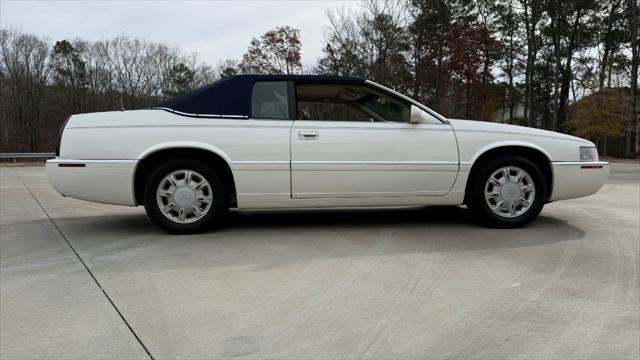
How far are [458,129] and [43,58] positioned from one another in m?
45.5

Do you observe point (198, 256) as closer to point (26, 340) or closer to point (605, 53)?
point (26, 340)

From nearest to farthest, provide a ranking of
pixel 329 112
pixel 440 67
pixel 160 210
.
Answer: pixel 160 210
pixel 329 112
pixel 440 67

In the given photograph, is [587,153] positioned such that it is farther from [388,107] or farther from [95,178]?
[95,178]

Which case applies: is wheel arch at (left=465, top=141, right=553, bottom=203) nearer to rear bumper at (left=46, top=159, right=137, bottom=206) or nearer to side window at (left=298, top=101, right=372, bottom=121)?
side window at (left=298, top=101, right=372, bottom=121)

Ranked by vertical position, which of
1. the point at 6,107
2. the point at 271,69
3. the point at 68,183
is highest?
the point at 271,69

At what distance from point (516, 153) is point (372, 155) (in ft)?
5.10

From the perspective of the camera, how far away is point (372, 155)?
459 cm

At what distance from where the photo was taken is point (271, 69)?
37938 mm

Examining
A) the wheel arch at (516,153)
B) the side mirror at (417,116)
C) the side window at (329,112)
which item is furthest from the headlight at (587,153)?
the side window at (329,112)

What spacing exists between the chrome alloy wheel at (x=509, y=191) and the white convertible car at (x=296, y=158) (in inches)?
0.4

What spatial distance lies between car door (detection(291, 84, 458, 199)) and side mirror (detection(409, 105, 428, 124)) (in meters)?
0.06

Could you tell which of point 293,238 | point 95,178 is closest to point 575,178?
point 293,238

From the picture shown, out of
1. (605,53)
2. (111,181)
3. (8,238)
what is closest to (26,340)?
(111,181)

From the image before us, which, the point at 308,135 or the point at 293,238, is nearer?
the point at 293,238
